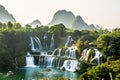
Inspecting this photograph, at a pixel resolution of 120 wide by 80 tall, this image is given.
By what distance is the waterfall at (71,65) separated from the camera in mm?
34409

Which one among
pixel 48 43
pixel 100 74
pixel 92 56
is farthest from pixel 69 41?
pixel 100 74

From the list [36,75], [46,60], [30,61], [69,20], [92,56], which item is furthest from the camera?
[69,20]

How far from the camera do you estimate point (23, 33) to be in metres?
44.7

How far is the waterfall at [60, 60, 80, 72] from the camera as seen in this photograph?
3441cm

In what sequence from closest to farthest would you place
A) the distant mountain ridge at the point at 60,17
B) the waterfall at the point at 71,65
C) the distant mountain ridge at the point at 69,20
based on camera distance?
the waterfall at the point at 71,65 < the distant mountain ridge at the point at 69,20 < the distant mountain ridge at the point at 60,17

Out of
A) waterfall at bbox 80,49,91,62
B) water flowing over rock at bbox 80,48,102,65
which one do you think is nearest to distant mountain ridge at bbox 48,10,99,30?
waterfall at bbox 80,49,91,62

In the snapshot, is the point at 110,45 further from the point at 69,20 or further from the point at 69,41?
the point at 69,20

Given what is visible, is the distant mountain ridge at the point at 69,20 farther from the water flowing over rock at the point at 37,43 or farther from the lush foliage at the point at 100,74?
the lush foliage at the point at 100,74

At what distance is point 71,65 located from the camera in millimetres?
35094

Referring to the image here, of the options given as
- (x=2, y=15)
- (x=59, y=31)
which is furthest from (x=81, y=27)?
(x=59, y=31)

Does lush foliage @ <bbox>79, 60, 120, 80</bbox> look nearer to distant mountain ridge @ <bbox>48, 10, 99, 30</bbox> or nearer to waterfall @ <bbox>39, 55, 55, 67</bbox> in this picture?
waterfall @ <bbox>39, 55, 55, 67</bbox>

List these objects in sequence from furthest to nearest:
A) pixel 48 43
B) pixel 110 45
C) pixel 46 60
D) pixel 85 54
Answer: pixel 48 43
pixel 46 60
pixel 85 54
pixel 110 45

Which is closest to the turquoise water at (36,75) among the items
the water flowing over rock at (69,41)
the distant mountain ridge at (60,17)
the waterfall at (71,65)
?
the waterfall at (71,65)

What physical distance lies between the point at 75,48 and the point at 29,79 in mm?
12259
